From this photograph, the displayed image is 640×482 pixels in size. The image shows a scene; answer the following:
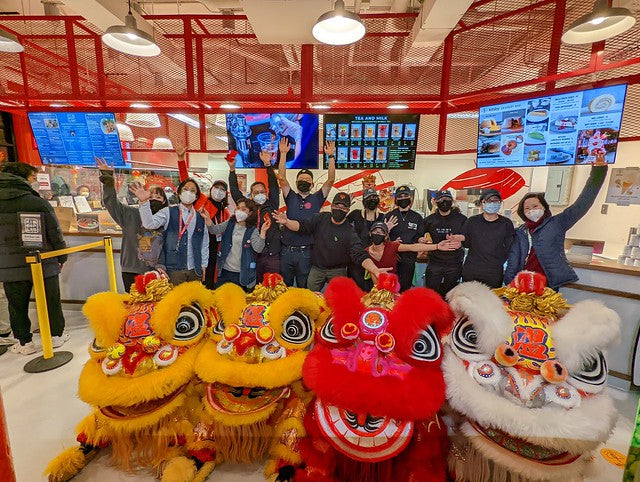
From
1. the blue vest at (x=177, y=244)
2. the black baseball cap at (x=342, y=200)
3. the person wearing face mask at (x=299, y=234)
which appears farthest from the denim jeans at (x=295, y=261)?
the blue vest at (x=177, y=244)

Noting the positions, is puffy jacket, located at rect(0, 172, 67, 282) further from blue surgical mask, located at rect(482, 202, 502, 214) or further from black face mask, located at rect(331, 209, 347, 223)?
blue surgical mask, located at rect(482, 202, 502, 214)

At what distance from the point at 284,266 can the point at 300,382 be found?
1193mm

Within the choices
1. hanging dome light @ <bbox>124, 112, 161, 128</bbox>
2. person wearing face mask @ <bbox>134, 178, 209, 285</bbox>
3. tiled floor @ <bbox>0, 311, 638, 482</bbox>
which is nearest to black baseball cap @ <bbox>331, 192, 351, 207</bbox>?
person wearing face mask @ <bbox>134, 178, 209, 285</bbox>

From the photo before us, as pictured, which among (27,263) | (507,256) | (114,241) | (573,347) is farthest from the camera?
(114,241)

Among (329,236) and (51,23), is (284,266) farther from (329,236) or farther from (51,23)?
(51,23)

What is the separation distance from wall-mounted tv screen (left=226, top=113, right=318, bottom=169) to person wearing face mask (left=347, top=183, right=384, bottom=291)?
3.20 ft

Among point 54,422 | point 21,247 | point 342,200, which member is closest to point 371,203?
point 342,200

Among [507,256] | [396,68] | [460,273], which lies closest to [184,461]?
[460,273]

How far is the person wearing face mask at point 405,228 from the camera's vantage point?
9.74 feet

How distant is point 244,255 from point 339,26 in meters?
2.06

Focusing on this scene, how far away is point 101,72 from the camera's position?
385 cm

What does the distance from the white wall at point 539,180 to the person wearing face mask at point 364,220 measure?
2.31m

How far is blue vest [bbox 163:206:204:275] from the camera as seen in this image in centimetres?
281

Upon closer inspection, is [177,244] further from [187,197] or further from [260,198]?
[260,198]
